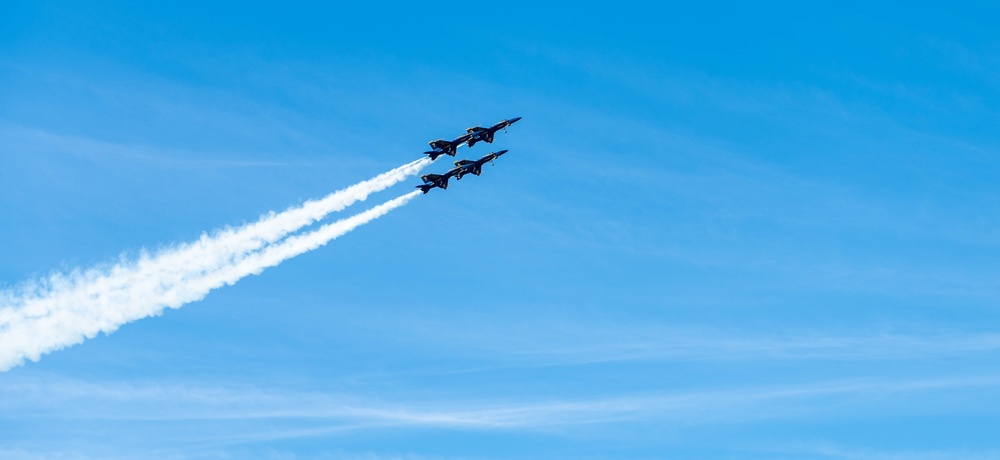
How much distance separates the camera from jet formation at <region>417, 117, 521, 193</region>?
160625 mm

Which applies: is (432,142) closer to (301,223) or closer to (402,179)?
(402,179)

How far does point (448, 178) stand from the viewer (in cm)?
16125

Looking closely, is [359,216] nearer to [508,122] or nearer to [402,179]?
→ [402,179]

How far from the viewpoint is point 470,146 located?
542 feet

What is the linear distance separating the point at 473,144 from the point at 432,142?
713cm

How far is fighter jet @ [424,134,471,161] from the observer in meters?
161

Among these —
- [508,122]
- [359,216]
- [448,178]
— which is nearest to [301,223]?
[359,216]

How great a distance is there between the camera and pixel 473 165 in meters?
163

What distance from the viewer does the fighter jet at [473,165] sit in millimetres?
162125

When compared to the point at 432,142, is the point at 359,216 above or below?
below

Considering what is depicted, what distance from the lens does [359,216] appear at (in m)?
159

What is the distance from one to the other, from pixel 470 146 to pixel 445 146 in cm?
503

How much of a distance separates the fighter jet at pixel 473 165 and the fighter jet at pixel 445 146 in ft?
7.42

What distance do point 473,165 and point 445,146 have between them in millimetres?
5253
